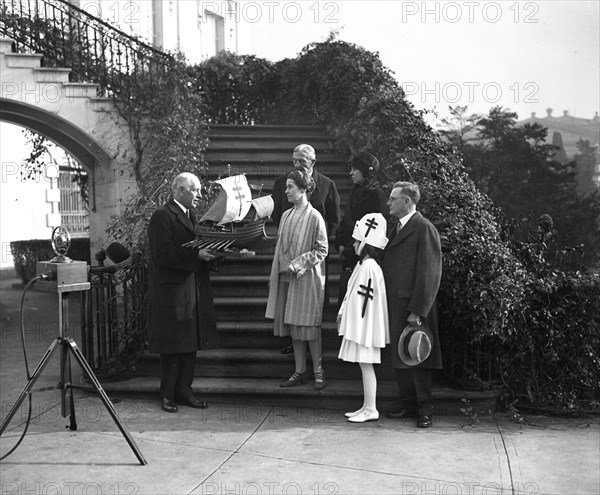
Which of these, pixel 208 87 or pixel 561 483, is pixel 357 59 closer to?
pixel 208 87

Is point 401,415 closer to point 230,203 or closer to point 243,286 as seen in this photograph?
point 230,203

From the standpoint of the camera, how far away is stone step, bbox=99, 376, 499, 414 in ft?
22.2

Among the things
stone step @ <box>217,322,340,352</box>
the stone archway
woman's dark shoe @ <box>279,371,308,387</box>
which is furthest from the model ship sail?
the stone archway

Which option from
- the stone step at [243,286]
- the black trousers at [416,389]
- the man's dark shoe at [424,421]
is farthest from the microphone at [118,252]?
the man's dark shoe at [424,421]

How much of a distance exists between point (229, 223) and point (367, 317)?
1337mm

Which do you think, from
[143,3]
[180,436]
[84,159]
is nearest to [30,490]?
[180,436]

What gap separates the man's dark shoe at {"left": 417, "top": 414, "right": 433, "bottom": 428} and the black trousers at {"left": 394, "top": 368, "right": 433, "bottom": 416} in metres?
0.03

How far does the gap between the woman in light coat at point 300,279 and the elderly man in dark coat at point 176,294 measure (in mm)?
641

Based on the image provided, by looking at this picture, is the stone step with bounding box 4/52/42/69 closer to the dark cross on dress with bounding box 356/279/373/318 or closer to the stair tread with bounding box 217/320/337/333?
the stair tread with bounding box 217/320/337/333

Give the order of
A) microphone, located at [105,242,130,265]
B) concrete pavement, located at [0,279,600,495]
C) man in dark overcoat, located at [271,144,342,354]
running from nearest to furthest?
concrete pavement, located at [0,279,600,495], microphone, located at [105,242,130,265], man in dark overcoat, located at [271,144,342,354]

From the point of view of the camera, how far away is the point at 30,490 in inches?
198

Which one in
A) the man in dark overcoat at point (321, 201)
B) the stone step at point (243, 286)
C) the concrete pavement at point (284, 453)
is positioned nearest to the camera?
the concrete pavement at point (284, 453)

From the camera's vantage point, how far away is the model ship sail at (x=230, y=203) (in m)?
6.38

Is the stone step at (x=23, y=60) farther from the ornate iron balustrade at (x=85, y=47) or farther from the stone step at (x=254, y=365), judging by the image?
the stone step at (x=254, y=365)
